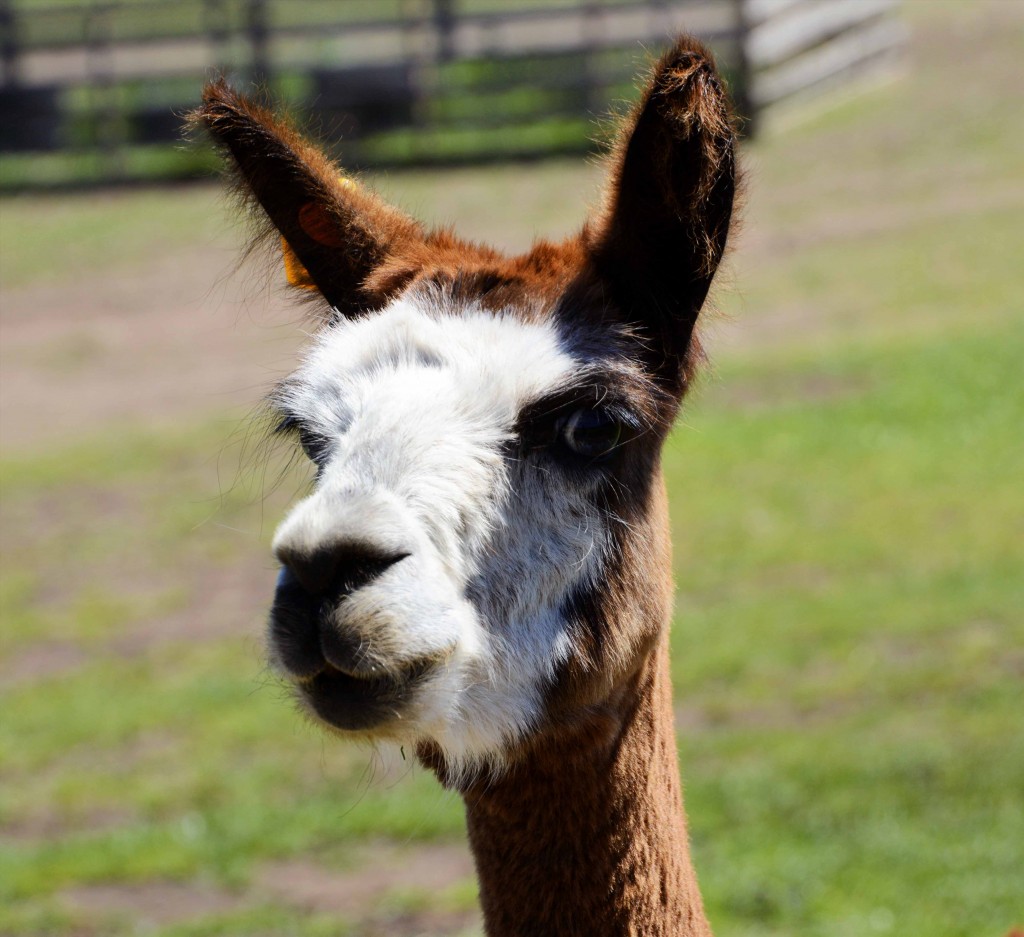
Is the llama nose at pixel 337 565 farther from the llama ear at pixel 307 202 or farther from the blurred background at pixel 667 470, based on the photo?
the llama ear at pixel 307 202

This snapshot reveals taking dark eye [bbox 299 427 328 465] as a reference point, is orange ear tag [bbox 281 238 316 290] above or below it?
above

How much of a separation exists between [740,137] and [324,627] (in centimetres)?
137

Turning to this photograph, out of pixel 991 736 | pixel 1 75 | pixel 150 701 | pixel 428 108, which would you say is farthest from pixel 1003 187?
pixel 1 75

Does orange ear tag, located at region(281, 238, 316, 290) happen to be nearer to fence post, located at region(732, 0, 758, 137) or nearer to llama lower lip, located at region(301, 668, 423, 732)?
llama lower lip, located at region(301, 668, 423, 732)

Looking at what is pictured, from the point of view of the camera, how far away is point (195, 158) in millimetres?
20516

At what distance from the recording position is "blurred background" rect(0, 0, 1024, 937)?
20.4 ft

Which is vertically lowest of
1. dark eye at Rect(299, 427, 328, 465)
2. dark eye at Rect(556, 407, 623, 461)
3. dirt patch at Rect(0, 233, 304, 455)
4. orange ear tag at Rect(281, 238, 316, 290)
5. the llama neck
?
the llama neck

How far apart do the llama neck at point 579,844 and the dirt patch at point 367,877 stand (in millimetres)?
3092

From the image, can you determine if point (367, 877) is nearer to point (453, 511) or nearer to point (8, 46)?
point (453, 511)

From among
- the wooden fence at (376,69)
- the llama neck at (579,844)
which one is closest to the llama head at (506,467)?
the llama neck at (579,844)

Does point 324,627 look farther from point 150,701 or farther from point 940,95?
point 940,95

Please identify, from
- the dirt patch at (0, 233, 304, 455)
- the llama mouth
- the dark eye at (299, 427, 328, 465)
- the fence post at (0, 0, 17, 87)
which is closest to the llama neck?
the llama mouth

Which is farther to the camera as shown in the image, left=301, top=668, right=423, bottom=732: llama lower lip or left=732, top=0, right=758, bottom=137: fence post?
left=732, top=0, right=758, bottom=137: fence post

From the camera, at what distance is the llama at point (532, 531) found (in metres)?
2.65
